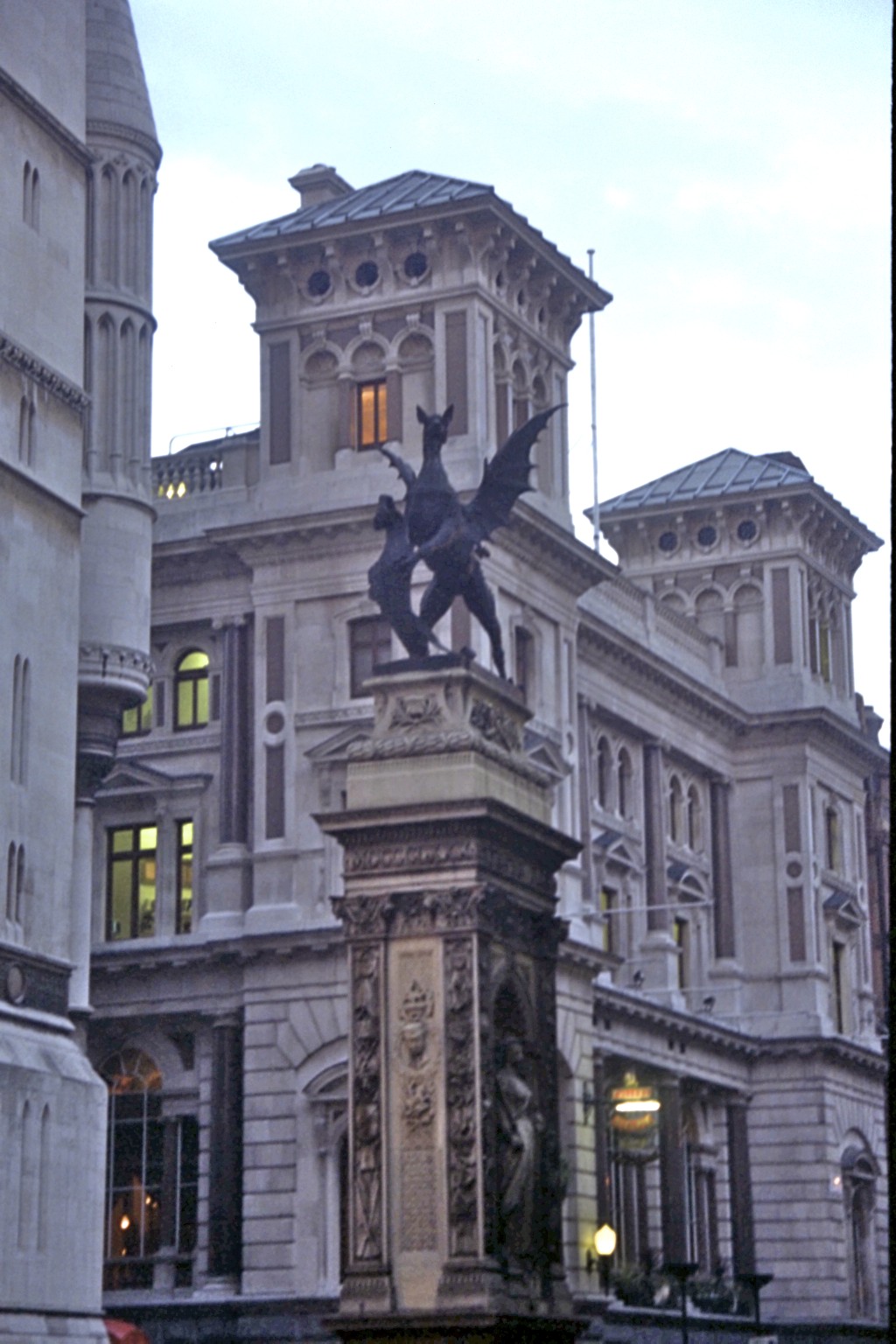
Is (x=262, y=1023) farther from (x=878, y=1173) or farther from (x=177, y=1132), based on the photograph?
(x=878, y=1173)

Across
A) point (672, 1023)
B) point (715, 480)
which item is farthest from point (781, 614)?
point (672, 1023)

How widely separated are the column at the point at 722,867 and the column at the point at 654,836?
4.46m

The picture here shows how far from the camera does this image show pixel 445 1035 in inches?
1323

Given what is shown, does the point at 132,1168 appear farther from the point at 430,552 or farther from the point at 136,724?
the point at 430,552

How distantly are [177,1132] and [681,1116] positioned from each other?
17.1m

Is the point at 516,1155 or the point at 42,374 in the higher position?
the point at 42,374

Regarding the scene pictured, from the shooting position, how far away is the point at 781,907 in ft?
259

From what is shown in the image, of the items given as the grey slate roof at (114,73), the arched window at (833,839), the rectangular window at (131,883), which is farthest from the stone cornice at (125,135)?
the arched window at (833,839)

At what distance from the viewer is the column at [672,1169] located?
70.9m

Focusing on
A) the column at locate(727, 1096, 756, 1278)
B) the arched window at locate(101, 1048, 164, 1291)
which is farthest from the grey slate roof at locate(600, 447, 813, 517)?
the arched window at locate(101, 1048, 164, 1291)

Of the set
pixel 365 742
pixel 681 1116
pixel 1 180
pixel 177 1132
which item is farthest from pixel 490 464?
pixel 681 1116

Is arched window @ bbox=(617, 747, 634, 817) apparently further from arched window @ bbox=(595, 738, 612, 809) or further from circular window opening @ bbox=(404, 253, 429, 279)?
circular window opening @ bbox=(404, 253, 429, 279)

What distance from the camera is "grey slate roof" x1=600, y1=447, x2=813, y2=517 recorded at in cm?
8188

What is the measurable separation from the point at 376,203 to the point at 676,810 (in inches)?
877
